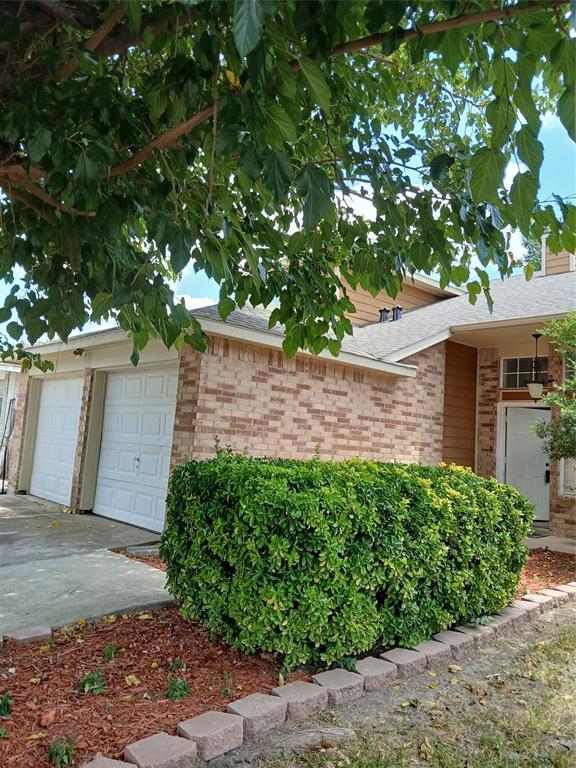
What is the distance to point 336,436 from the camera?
9484 mm

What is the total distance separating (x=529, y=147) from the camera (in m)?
1.79

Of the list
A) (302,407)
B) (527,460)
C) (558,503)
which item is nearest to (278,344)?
(302,407)

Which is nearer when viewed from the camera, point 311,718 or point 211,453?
point 311,718

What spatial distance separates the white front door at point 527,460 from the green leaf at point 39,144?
441 inches

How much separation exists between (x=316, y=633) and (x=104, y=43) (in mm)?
3587

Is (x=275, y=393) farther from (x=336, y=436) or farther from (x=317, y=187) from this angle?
(x=317, y=187)

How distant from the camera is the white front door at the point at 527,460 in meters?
11.8

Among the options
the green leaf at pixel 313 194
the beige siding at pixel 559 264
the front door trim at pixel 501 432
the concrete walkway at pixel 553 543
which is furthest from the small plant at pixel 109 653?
the beige siding at pixel 559 264

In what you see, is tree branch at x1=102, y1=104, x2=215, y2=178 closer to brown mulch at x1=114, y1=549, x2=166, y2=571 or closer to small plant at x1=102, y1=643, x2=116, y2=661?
small plant at x1=102, y1=643, x2=116, y2=661

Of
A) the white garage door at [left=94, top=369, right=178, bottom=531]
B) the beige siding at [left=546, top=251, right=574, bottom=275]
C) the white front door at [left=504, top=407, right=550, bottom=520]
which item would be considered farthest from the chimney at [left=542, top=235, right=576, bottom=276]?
the white garage door at [left=94, top=369, right=178, bottom=531]

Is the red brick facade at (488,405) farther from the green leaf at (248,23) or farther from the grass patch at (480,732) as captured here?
the green leaf at (248,23)

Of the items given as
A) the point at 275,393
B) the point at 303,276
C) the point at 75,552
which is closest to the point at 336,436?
the point at 275,393

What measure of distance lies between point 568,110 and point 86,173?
187 cm

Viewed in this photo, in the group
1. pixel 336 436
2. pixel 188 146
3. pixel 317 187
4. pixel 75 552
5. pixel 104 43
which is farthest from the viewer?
pixel 336 436
